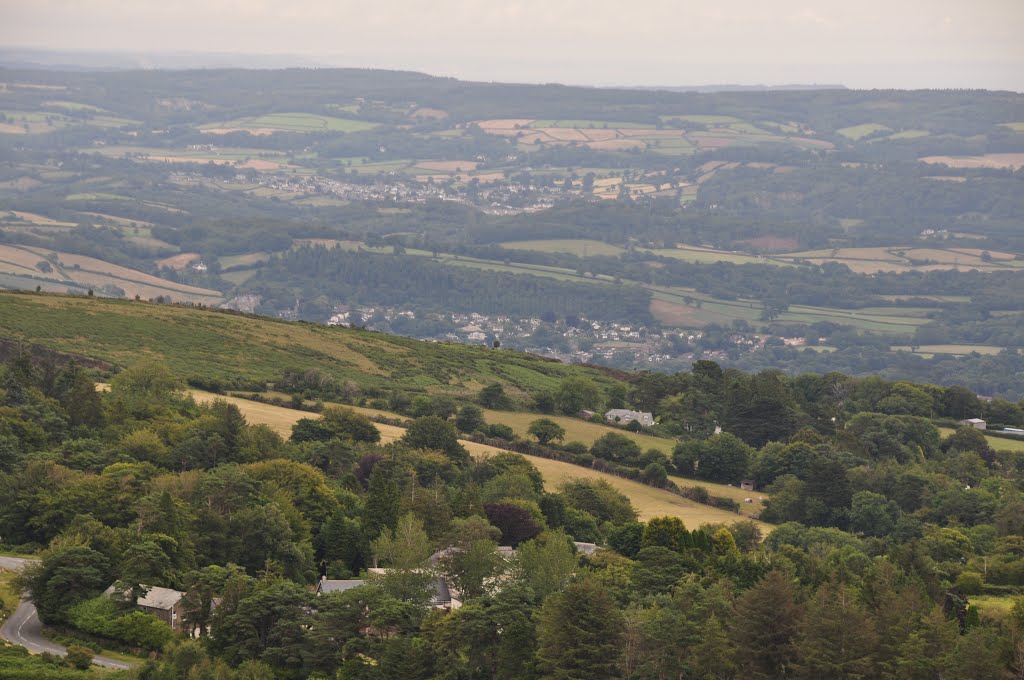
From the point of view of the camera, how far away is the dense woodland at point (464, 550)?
39062 mm

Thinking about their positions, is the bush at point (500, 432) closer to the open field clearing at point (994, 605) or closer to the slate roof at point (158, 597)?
the open field clearing at point (994, 605)

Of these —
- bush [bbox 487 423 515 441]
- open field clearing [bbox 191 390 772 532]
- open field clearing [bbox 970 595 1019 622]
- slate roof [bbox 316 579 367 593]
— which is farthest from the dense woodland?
open field clearing [bbox 191 390 772 532]

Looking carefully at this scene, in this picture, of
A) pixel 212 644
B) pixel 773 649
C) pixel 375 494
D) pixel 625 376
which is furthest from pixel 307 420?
pixel 625 376

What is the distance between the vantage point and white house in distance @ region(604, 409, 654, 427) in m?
92.3

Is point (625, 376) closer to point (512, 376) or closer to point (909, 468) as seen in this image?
point (512, 376)

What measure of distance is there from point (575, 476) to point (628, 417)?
2379cm

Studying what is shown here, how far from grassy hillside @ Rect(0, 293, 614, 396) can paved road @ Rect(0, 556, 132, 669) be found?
39.0 metres

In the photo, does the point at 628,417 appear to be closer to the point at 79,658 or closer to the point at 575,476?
the point at 575,476

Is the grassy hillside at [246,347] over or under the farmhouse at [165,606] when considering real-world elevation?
under

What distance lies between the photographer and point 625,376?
112 meters

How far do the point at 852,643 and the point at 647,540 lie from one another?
15.6 meters

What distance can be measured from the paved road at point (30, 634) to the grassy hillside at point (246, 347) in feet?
128

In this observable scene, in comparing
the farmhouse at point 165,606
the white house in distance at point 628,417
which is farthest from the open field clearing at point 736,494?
the farmhouse at point 165,606

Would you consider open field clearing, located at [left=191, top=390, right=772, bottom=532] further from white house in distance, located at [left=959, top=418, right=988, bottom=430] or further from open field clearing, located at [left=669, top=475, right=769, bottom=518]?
white house in distance, located at [left=959, top=418, right=988, bottom=430]
